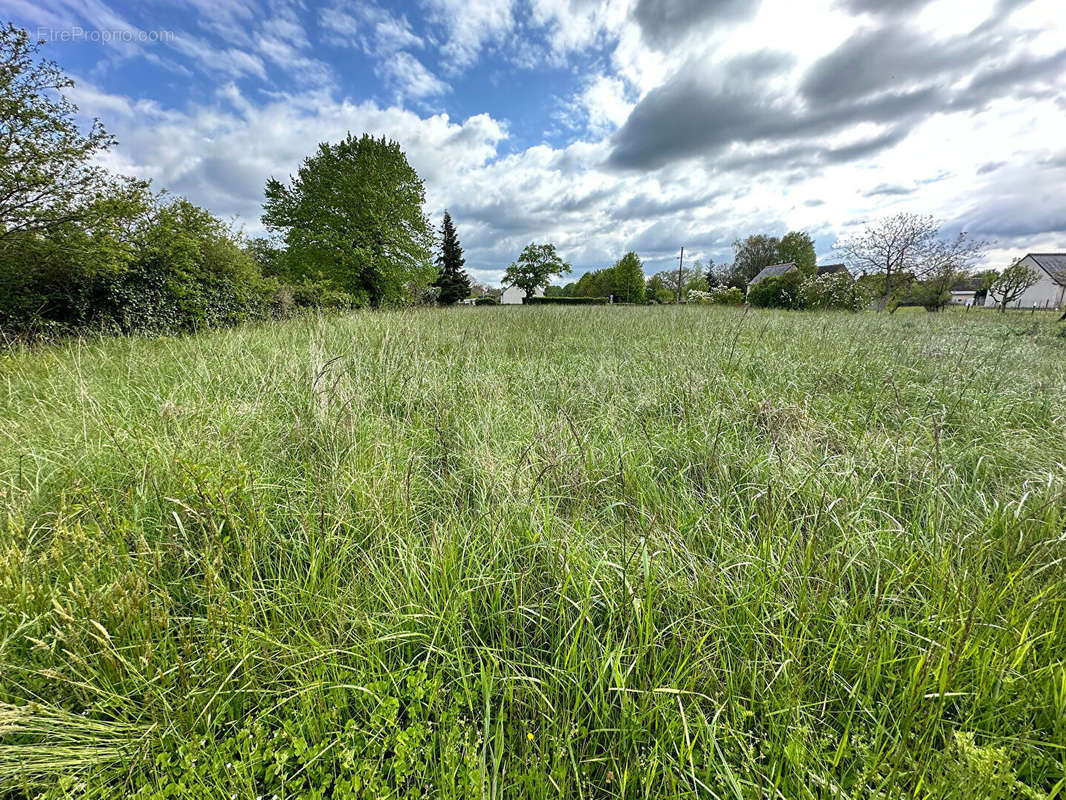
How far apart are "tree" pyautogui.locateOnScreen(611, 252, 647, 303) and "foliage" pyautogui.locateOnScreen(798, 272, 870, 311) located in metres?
27.8

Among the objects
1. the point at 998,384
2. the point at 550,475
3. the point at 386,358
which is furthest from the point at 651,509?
the point at 998,384

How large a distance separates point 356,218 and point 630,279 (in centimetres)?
3808

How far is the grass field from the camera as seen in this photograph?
0.95 m

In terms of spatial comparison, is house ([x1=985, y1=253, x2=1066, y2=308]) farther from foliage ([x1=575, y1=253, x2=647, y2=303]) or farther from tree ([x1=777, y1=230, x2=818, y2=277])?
foliage ([x1=575, y1=253, x2=647, y2=303])

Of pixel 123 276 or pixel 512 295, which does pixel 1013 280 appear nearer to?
pixel 123 276

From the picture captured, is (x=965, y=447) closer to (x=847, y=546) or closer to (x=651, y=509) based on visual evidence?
(x=847, y=546)

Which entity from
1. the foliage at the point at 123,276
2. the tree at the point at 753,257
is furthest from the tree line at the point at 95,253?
the tree at the point at 753,257

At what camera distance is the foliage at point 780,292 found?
2058 centimetres

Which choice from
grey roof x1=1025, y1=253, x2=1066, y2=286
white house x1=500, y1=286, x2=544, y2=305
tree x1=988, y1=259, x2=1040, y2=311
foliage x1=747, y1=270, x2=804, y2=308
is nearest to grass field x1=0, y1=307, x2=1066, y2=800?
foliage x1=747, y1=270, x2=804, y2=308

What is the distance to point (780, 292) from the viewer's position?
69.9ft

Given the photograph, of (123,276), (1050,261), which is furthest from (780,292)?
(1050,261)

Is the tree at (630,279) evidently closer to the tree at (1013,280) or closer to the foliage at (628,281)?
the foliage at (628,281)

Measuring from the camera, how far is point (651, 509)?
1.95m

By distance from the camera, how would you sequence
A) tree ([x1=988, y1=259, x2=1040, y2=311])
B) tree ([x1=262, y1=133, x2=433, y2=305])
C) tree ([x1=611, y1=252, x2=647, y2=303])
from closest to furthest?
tree ([x1=262, y1=133, x2=433, y2=305]) → tree ([x1=988, y1=259, x2=1040, y2=311]) → tree ([x1=611, y1=252, x2=647, y2=303])
